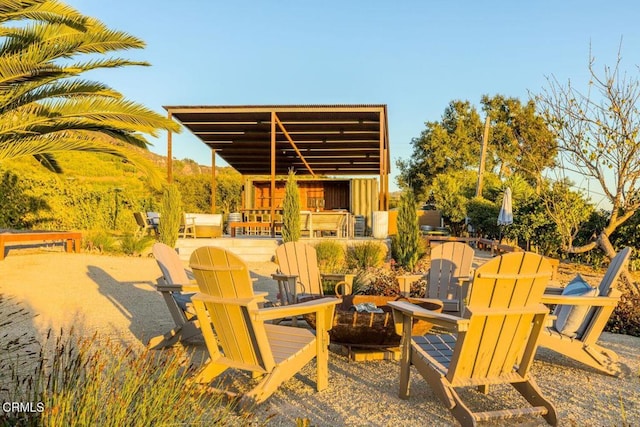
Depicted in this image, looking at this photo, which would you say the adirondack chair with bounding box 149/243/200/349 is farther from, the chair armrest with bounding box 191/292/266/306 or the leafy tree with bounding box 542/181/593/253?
the leafy tree with bounding box 542/181/593/253

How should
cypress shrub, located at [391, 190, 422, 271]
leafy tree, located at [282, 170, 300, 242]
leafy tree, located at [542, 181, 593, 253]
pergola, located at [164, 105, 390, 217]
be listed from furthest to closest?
pergola, located at [164, 105, 390, 217] < leafy tree, located at [282, 170, 300, 242] < cypress shrub, located at [391, 190, 422, 271] < leafy tree, located at [542, 181, 593, 253]

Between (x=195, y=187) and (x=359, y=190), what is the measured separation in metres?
9.67

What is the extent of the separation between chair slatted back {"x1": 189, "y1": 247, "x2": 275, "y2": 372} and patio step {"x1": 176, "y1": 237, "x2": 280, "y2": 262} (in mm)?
7543

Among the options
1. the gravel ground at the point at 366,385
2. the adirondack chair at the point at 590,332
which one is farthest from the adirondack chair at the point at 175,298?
the adirondack chair at the point at 590,332

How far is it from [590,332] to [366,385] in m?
1.76

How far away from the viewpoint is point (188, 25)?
948 centimetres

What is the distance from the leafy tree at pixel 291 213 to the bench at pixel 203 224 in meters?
2.00

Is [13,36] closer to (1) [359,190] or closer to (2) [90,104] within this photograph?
(2) [90,104]

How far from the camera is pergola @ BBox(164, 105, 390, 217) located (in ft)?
36.0

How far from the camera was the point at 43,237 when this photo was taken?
979cm

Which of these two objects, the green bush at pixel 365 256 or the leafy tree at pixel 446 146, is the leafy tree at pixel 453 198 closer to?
the leafy tree at pixel 446 146

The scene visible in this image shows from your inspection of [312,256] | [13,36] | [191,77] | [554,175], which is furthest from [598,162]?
[191,77]

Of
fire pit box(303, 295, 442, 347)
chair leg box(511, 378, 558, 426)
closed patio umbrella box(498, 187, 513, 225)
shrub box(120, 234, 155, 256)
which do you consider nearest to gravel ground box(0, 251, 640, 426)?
chair leg box(511, 378, 558, 426)

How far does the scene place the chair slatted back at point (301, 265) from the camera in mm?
5059
